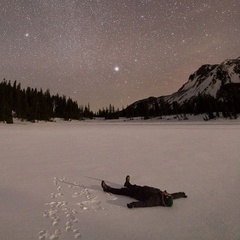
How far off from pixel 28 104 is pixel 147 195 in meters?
65.4

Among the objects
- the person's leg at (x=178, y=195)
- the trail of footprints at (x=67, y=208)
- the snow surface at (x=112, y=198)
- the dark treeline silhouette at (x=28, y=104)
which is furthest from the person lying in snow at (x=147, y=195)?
the dark treeline silhouette at (x=28, y=104)

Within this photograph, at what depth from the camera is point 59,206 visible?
20.9ft

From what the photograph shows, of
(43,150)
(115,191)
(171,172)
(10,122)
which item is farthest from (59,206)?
(10,122)

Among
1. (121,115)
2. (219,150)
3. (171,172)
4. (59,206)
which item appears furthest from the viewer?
(121,115)

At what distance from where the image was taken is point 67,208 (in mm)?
6262

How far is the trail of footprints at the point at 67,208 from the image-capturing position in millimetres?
5021

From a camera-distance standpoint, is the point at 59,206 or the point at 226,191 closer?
the point at 59,206

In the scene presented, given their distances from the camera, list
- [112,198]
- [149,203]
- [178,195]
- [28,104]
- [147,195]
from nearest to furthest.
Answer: [149,203], [147,195], [178,195], [112,198], [28,104]

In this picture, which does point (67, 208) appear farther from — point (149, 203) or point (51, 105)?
point (51, 105)

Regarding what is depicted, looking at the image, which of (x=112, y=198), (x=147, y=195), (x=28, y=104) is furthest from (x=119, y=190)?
(x=28, y=104)

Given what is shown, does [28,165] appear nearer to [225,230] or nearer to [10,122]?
[225,230]

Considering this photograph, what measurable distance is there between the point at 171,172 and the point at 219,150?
5.54 m

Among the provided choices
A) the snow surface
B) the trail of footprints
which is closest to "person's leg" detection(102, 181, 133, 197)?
the snow surface

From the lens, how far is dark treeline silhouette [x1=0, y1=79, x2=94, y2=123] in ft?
179
